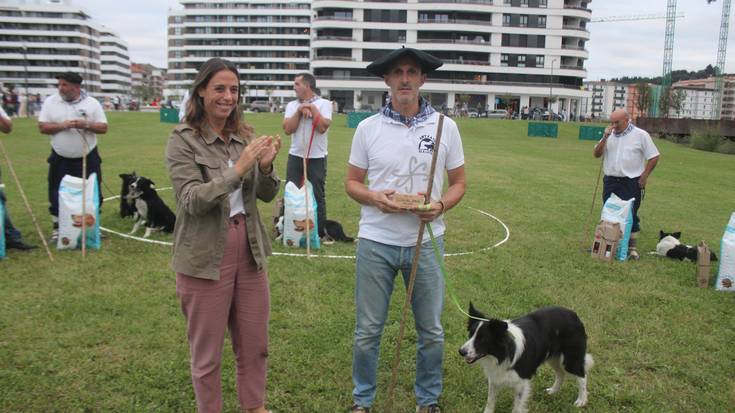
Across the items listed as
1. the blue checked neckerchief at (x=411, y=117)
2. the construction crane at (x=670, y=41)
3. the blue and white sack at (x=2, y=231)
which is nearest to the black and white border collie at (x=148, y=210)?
the blue and white sack at (x=2, y=231)

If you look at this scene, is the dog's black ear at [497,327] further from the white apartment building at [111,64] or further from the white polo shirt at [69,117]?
the white apartment building at [111,64]

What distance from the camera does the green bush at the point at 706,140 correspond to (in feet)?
92.6

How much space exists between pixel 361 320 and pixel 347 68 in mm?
74620

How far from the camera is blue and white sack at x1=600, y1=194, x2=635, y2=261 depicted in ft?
22.7

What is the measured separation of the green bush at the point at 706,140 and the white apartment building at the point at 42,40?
111712mm

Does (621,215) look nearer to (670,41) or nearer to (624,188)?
(624,188)

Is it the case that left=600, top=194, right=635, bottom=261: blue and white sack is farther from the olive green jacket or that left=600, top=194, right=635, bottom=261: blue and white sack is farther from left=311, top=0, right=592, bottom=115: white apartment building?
left=311, top=0, right=592, bottom=115: white apartment building

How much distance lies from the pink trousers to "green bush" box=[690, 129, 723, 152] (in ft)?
104

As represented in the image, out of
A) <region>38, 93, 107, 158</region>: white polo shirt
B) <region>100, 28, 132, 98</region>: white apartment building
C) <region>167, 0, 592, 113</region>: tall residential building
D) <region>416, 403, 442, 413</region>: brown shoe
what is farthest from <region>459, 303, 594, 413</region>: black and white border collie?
<region>100, 28, 132, 98</region>: white apartment building

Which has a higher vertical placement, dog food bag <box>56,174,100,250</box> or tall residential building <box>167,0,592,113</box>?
tall residential building <box>167,0,592,113</box>

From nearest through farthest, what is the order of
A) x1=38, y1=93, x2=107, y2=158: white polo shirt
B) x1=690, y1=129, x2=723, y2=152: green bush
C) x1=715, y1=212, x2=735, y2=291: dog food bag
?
x1=715, y1=212, x2=735, y2=291: dog food bag
x1=38, y1=93, x2=107, y2=158: white polo shirt
x1=690, y1=129, x2=723, y2=152: green bush

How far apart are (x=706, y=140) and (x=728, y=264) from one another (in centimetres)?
2729

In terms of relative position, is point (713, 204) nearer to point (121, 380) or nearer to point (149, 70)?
point (121, 380)

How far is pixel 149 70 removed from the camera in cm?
17538
